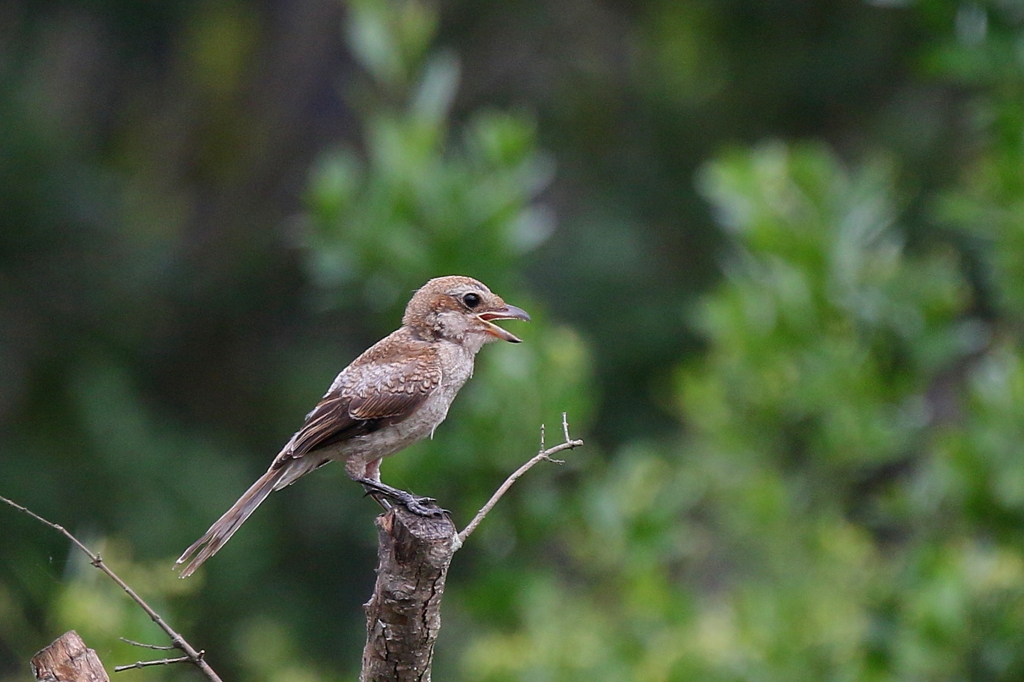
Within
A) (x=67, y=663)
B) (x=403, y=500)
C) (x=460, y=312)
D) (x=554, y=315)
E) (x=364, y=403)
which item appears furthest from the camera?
(x=554, y=315)

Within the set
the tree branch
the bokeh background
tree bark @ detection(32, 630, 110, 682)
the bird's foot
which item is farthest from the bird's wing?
the bokeh background

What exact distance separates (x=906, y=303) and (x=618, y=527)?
1751mm

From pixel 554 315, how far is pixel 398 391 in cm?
883

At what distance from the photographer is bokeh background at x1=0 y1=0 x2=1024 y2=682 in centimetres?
592

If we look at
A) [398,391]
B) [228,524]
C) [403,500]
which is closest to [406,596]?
[403,500]

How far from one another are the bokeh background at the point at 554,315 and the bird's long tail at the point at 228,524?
1.09 m

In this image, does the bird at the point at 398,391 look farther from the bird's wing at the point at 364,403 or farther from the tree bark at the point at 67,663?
the tree bark at the point at 67,663

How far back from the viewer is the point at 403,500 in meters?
3.23

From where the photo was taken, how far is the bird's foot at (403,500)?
3.15m

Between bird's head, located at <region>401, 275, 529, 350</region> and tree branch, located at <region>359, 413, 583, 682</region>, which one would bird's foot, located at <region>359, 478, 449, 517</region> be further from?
bird's head, located at <region>401, 275, 529, 350</region>

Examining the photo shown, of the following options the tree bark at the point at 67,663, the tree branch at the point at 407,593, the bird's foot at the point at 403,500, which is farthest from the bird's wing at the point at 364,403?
the tree bark at the point at 67,663

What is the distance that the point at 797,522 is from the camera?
22.4ft

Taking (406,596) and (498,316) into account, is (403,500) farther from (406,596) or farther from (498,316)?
(498,316)

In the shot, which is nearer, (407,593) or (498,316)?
(407,593)
